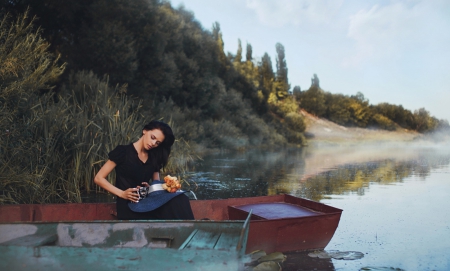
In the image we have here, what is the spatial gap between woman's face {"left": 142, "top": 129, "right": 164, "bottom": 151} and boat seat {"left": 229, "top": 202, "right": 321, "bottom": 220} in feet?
3.76

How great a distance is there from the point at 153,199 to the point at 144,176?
0.32m

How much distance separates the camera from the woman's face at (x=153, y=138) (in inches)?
191

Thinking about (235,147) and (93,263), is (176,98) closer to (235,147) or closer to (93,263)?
(235,147)

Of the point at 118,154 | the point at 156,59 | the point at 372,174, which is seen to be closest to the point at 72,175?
the point at 118,154

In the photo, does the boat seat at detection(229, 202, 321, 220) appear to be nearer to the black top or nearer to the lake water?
the lake water

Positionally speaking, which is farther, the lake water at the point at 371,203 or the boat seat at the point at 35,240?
the lake water at the point at 371,203

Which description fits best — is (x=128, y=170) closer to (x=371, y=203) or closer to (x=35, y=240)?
(x=35, y=240)

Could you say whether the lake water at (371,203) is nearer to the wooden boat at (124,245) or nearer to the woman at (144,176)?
the wooden boat at (124,245)

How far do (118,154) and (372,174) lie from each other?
32.8 ft

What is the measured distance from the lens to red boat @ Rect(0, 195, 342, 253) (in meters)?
4.79

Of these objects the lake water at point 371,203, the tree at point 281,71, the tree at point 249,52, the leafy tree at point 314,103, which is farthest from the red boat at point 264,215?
the tree at point 249,52

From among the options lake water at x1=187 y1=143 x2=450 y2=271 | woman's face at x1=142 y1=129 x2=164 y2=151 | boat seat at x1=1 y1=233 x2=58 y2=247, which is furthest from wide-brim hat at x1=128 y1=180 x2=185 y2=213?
lake water at x1=187 y1=143 x2=450 y2=271

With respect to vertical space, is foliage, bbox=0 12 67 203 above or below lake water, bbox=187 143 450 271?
above

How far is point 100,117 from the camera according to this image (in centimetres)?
918
